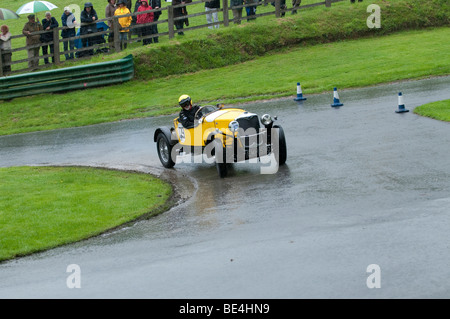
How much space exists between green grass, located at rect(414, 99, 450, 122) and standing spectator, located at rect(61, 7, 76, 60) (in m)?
16.0

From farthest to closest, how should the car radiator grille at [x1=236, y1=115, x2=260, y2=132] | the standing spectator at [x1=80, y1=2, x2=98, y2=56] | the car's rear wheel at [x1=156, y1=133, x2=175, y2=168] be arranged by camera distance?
the standing spectator at [x1=80, y1=2, x2=98, y2=56] → the car's rear wheel at [x1=156, y1=133, x2=175, y2=168] → the car radiator grille at [x1=236, y1=115, x2=260, y2=132]

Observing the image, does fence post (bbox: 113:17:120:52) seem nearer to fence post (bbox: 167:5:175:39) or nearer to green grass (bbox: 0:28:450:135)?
fence post (bbox: 167:5:175:39)

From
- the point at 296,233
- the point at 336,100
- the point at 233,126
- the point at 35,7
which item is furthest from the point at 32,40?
the point at 296,233

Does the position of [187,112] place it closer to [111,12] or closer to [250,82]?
[250,82]

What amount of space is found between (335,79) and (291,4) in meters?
12.5

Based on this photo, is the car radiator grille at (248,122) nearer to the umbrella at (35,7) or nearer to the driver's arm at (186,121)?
the driver's arm at (186,121)

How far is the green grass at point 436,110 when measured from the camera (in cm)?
1607

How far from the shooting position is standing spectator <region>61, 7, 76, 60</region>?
28562 millimetres

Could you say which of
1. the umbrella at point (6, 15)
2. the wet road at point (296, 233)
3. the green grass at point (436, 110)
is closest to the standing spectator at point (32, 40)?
the umbrella at point (6, 15)

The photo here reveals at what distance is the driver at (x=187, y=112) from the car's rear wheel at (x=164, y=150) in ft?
2.13

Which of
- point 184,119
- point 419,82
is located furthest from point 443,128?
point 419,82

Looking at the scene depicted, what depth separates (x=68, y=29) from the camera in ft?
95.2

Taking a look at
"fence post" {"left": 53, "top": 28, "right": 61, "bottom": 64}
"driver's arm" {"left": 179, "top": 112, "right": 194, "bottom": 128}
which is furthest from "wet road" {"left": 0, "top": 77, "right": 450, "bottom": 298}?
"fence post" {"left": 53, "top": 28, "right": 61, "bottom": 64}
